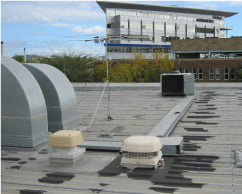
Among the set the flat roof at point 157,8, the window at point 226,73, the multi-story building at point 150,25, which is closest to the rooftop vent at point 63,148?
the window at point 226,73

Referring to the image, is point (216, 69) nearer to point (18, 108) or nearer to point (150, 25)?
point (150, 25)

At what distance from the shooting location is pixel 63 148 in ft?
24.3

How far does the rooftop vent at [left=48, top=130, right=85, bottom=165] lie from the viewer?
288 inches

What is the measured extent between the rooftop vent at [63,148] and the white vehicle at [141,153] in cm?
117

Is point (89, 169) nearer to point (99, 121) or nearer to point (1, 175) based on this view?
point (1, 175)

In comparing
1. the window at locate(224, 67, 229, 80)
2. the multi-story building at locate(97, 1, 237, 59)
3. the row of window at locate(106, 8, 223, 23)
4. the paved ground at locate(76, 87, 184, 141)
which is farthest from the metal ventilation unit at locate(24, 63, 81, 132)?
the row of window at locate(106, 8, 223, 23)

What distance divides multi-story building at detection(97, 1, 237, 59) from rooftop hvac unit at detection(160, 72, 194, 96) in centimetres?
6479

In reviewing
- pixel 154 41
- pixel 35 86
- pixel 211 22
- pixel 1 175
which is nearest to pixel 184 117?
pixel 35 86

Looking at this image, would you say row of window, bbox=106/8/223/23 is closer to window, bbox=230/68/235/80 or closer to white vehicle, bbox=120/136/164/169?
window, bbox=230/68/235/80

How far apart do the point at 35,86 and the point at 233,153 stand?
5533 millimetres

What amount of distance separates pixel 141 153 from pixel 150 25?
93.8 m

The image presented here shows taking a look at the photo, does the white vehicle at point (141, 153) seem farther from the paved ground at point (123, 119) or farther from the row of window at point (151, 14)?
the row of window at point (151, 14)

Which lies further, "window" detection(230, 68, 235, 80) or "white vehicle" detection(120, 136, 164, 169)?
"window" detection(230, 68, 235, 80)

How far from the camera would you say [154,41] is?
9694cm
